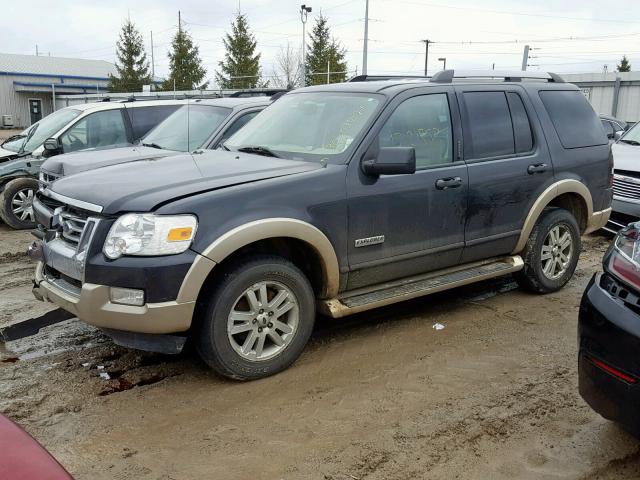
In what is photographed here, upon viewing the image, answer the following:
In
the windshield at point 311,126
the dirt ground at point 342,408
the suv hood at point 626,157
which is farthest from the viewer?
the suv hood at point 626,157

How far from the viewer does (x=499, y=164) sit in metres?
5.24

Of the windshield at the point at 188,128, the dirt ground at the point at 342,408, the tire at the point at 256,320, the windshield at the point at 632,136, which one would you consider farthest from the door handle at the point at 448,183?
the windshield at the point at 632,136

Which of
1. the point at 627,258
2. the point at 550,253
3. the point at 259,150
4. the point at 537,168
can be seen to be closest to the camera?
the point at 627,258

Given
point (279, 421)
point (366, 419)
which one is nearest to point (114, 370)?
point (279, 421)

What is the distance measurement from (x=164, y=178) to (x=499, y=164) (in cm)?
277

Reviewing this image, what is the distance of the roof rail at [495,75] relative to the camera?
5.22m

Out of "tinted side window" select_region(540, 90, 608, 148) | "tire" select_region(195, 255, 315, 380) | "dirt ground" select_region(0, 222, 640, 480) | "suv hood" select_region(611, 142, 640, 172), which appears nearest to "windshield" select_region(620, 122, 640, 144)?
"suv hood" select_region(611, 142, 640, 172)

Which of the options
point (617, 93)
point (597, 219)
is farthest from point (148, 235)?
point (617, 93)

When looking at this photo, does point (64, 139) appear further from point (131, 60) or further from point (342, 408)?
point (131, 60)

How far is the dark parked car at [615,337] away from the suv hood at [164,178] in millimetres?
2061

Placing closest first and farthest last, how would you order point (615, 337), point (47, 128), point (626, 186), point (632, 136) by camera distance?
point (615, 337)
point (626, 186)
point (632, 136)
point (47, 128)

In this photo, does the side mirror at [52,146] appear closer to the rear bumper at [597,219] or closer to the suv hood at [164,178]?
the suv hood at [164,178]

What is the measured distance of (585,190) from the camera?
592 cm

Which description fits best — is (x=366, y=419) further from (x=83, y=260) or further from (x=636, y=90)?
(x=636, y=90)
